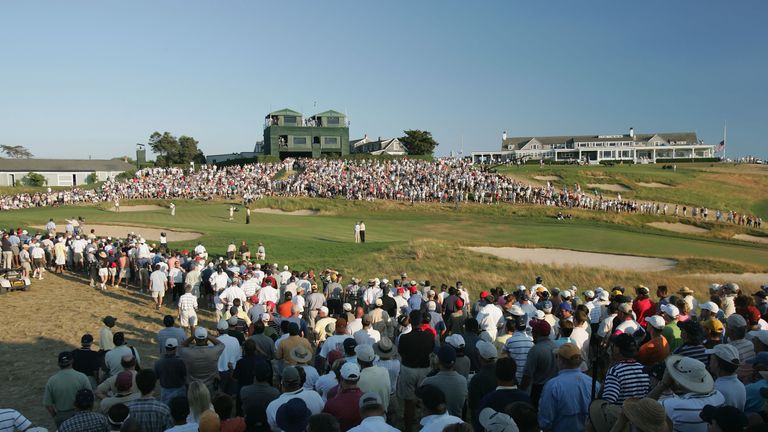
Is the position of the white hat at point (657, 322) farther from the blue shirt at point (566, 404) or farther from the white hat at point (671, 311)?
the blue shirt at point (566, 404)

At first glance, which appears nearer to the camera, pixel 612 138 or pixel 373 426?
pixel 373 426

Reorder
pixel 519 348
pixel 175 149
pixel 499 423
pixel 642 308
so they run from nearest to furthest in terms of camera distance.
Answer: pixel 499 423 < pixel 519 348 < pixel 642 308 < pixel 175 149

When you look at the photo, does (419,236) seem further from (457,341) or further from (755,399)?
(755,399)

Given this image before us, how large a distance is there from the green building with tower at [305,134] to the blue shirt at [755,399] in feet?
227

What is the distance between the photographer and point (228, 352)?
28.8ft

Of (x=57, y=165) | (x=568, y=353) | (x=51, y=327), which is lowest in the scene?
(x=51, y=327)

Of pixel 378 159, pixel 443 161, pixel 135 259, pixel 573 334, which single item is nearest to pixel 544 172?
pixel 443 161

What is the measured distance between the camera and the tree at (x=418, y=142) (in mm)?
102956

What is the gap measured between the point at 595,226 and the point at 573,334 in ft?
107

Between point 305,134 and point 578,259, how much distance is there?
182ft

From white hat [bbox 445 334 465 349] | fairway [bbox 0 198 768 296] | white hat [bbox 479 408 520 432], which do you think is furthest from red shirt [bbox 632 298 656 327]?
fairway [bbox 0 198 768 296]

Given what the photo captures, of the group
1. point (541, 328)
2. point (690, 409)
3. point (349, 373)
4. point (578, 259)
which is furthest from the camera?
point (578, 259)

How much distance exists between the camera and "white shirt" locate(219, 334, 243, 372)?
8.74 metres

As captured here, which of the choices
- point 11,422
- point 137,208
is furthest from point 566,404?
point 137,208
